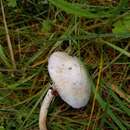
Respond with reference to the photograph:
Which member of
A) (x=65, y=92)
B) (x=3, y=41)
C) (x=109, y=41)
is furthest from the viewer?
(x=3, y=41)

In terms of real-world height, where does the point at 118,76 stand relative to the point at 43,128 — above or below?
above

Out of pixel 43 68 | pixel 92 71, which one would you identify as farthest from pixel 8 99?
pixel 92 71

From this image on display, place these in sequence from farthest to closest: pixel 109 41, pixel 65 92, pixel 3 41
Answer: pixel 3 41, pixel 109 41, pixel 65 92

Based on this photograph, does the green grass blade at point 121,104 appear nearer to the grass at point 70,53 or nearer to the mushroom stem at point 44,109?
the grass at point 70,53

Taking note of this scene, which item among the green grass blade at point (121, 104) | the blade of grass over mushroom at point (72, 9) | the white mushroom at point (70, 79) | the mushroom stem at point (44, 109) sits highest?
the blade of grass over mushroom at point (72, 9)

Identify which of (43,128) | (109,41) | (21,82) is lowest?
(43,128)

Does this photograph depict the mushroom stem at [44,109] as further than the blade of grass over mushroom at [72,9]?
Yes

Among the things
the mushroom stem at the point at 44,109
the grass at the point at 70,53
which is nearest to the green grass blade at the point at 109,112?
the grass at the point at 70,53

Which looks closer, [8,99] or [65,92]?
[65,92]

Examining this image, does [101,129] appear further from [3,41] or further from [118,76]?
[3,41]
